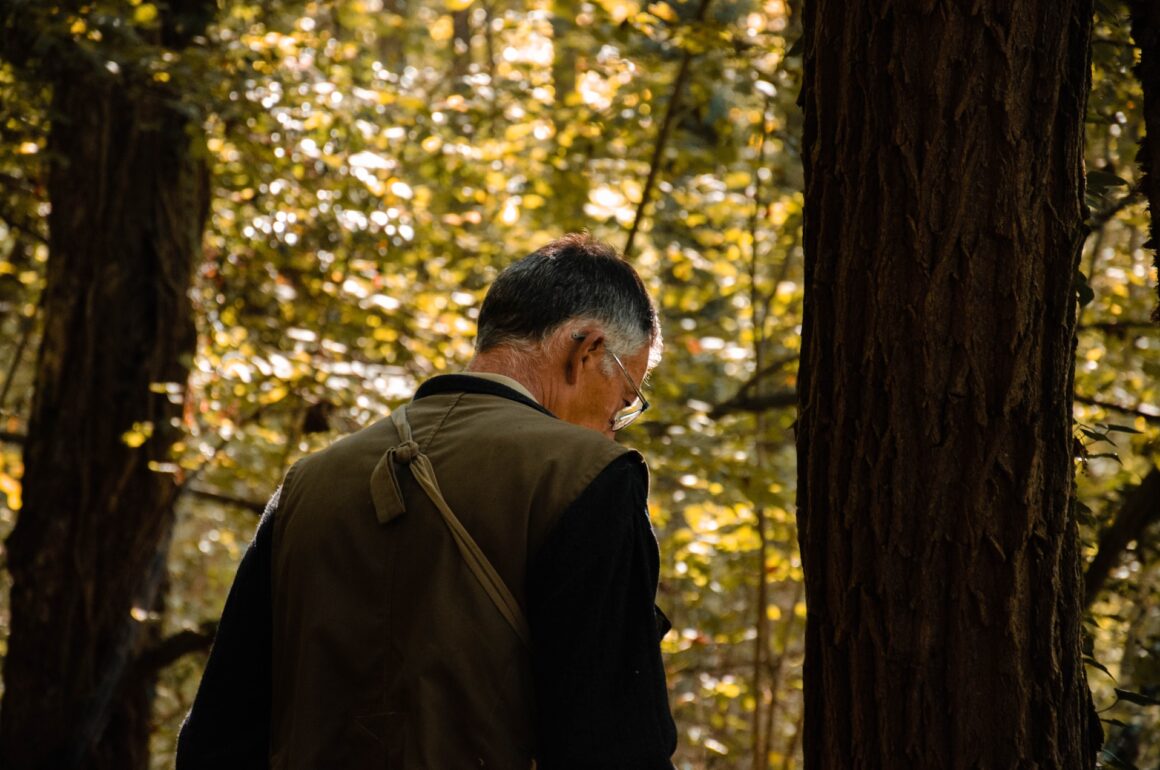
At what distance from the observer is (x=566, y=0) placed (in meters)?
5.81

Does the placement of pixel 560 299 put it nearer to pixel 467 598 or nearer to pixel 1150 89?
pixel 467 598

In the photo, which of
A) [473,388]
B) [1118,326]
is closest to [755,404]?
[1118,326]

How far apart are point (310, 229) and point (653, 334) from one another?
3956 mm

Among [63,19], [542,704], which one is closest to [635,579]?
[542,704]

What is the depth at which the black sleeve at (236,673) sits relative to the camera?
1916 mm

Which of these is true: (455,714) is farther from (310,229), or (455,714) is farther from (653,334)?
(310,229)

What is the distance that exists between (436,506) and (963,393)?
746 millimetres

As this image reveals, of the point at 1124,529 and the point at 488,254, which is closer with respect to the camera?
the point at 1124,529

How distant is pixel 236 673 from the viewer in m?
1.92

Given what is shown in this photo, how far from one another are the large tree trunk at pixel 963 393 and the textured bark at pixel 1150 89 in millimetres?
162

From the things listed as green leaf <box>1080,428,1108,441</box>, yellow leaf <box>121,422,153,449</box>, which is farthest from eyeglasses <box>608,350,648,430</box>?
yellow leaf <box>121,422,153,449</box>

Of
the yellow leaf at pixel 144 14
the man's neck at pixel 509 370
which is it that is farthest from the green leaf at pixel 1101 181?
the yellow leaf at pixel 144 14

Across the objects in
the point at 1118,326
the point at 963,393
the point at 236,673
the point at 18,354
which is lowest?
the point at 236,673

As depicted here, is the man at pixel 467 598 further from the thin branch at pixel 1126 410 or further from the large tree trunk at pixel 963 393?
the thin branch at pixel 1126 410
